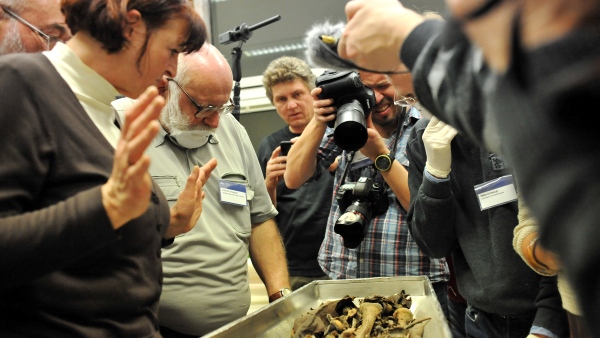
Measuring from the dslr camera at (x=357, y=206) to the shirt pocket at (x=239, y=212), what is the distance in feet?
1.10

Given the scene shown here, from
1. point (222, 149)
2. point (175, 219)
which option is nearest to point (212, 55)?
point (222, 149)

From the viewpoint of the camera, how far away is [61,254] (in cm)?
86

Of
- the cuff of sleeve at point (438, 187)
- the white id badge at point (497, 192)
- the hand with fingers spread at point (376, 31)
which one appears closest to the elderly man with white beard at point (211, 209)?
the cuff of sleeve at point (438, 187)

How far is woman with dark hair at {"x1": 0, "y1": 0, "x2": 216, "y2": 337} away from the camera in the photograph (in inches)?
33.3

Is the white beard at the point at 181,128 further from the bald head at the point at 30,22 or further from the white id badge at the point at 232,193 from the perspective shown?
the bald head at the point at 30,22

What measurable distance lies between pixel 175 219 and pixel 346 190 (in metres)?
0.72

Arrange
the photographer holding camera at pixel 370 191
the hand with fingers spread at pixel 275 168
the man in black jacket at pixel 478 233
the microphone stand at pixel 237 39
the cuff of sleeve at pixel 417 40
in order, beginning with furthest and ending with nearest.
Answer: the microphone stand at pixel 237 39
the hand with fingers spread at pixel 275 168
the photographer holding camera at pixel 370 191
the man in black jacket at pixel 478 233
the cuff of sleeve at pixel 417 40

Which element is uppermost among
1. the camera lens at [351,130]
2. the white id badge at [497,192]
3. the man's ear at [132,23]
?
the man's ear at [132,23]

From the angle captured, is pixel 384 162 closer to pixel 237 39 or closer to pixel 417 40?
pixel 417 40

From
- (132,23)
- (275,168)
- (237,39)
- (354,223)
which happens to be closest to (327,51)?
(132,23)

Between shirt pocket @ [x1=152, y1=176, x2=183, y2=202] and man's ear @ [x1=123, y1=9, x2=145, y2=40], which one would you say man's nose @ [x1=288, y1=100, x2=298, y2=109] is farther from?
man's ear @ [x1=123, y1=9, x2=145, y2=40]

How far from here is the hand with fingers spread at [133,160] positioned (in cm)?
81

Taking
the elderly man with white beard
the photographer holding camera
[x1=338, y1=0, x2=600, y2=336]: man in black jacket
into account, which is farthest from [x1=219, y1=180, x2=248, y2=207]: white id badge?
[x1=338, y1=0, x2=600, y2=336]: man in black jacket

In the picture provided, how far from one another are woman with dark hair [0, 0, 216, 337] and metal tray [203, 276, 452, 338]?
0.28 metres
